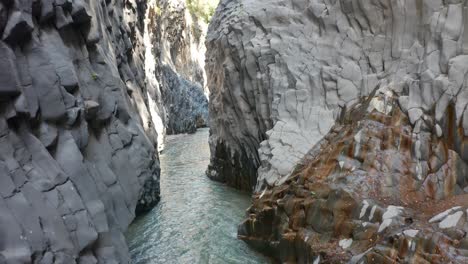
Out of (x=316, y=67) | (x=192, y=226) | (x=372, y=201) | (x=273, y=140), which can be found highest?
(x=316, y=67)

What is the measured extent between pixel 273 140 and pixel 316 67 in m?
3.07

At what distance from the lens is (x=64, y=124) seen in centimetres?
1012

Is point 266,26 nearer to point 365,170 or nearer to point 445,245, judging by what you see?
point 365,170

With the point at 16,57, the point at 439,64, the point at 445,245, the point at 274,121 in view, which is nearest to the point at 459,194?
the point at 445,245

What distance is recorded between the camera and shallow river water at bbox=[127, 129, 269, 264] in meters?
13.0

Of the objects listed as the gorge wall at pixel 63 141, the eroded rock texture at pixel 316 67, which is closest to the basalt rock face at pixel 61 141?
the gorge wall at pixel 63 141

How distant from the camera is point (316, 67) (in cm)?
1520

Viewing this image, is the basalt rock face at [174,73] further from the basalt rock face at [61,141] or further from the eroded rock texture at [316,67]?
the basalt rock face at [61,141]

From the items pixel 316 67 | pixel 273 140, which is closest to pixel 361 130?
pixel 273 140

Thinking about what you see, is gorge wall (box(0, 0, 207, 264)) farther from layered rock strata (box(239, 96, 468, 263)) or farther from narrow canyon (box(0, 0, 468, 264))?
layered rock strata (box(239, 96, 468, 263))

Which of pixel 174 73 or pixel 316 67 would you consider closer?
pixel 316 67

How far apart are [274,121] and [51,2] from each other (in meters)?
8.30

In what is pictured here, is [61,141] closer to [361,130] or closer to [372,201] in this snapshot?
[372,201]

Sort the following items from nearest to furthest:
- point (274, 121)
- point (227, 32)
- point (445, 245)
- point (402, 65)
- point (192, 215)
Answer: point (445, 245), point (402, 65), point (274, 121), point (192, 215), point (227, 32)
